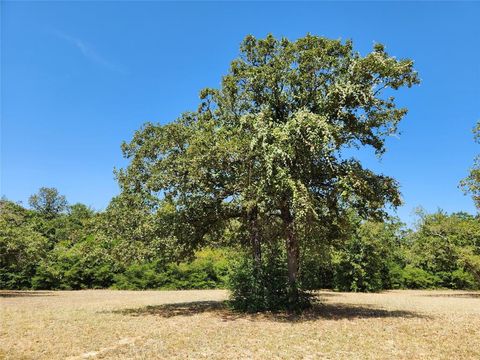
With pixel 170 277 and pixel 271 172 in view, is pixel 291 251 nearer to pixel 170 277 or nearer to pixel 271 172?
pixel 271 172

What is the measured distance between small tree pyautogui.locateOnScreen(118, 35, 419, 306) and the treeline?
Answer: 9.56ft

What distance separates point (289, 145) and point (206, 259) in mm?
26767

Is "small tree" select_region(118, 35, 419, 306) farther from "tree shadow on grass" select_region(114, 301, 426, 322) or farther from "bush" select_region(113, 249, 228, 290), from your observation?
"bush" select_region(113, 249, 228, 290)

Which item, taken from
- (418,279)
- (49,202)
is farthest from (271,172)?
(49,202)

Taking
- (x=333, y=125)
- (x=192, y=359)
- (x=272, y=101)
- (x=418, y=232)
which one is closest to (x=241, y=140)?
(x=272, y=101)

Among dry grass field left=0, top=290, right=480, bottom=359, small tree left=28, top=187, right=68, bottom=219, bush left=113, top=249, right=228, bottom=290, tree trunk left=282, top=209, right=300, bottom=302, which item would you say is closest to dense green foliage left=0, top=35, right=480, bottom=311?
tree trunk left=282, top=209, right=300, bottom=302

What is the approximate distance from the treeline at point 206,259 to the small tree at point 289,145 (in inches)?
115

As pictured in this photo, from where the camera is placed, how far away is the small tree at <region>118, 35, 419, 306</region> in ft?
44.4

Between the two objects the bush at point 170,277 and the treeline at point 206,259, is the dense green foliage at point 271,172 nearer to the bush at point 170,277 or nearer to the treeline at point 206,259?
the treeline at point 206,259

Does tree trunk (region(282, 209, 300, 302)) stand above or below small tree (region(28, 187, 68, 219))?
below

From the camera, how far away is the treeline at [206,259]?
72.4 ft

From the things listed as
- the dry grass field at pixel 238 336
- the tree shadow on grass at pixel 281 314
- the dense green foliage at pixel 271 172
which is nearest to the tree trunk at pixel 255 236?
the dense green foliage at pixel 271 172

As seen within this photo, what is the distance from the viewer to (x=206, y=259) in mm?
38062

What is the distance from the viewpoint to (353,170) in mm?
14602
